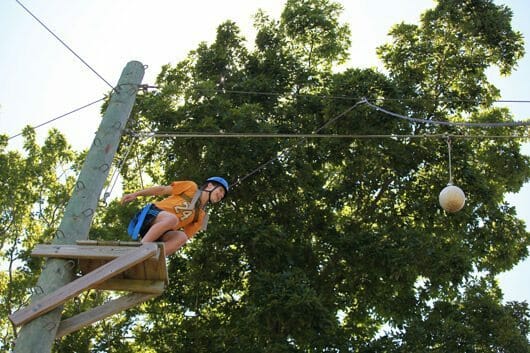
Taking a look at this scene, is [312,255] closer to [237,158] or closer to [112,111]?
[237,158]

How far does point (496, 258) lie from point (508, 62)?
4546mm

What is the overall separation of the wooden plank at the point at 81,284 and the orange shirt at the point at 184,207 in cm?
104

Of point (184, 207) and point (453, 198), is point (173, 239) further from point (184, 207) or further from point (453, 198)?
point (453, 198)

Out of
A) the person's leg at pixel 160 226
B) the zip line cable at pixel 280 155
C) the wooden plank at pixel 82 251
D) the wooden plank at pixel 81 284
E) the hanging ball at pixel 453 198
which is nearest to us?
the wooden plank at pixel 81 284

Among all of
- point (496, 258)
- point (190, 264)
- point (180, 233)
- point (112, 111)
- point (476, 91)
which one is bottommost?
point (180, 233)

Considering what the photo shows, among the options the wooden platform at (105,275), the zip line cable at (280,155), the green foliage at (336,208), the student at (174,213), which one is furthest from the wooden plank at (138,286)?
the zip line cable at (280,155)

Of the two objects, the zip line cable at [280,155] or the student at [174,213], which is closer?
the student at [174,213]

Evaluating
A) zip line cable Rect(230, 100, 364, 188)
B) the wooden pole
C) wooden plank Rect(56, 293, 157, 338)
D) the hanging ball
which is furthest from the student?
zip line cable Rect(230, 100, 364, 188)

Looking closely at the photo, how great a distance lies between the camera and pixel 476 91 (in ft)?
45.7

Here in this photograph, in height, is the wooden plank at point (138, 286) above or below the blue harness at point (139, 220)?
below

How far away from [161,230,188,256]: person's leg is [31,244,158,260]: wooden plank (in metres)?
0.67

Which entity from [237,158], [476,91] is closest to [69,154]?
[237,158]

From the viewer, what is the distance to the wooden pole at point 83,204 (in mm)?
4445

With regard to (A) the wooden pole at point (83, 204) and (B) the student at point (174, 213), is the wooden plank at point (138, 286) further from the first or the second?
(A) the wooden pole at point (83, 204)
